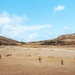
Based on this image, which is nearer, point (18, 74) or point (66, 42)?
point (18, 74)

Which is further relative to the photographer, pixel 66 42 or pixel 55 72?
pixel 66 42

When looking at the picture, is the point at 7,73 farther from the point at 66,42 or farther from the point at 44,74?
the point at 66,42

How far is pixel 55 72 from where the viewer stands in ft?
101

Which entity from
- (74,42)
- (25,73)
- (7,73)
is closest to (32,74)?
(25,73)

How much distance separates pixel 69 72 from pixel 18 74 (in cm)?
647

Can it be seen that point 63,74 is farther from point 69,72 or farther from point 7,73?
point 7,73

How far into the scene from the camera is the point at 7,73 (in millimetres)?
29797

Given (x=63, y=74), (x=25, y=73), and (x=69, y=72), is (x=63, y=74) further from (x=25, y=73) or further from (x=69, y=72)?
(x=25, y=73)

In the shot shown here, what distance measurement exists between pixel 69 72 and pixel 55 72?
1753mm

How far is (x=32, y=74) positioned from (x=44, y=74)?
1.43 m

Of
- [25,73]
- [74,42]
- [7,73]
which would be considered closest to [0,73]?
[7,73]

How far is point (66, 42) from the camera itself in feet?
488

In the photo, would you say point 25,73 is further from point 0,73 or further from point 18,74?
point 0,73

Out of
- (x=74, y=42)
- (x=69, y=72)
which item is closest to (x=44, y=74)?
(x=69, y=72)
